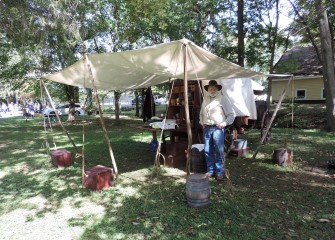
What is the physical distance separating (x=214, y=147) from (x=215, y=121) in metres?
0.49

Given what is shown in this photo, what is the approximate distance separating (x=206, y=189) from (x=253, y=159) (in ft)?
9.56

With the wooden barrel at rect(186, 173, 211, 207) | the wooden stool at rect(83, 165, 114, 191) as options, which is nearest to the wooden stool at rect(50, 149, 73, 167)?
the wooden stool at rect(83, 165, 114, 191)

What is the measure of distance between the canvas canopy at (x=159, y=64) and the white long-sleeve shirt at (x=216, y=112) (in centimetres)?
49

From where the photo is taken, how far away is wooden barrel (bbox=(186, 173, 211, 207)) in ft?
12.3

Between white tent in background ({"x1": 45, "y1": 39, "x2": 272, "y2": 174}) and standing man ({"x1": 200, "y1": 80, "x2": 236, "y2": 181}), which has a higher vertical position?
white tent in background ({"x1": 45, "y1": 39, "x2": 272, "y2": 174})

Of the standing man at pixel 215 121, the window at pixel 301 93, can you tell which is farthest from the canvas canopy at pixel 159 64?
the window at pixel 301 93

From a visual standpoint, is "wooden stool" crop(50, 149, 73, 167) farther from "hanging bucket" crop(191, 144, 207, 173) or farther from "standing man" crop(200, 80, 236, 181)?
"standing man" crop(200, 80, 236, 181)

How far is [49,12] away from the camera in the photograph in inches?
A: 345

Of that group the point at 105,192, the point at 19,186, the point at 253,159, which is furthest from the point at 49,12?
the point at 253,159

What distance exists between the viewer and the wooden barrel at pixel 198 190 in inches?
148

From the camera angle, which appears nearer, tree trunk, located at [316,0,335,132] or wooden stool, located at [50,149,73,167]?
wooden stool, located at [50,149,73,167]

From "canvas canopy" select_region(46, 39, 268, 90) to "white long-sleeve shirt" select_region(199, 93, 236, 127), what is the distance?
488 mm

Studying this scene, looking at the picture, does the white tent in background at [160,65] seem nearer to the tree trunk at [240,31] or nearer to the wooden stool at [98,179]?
the wooden stool at [98,179]

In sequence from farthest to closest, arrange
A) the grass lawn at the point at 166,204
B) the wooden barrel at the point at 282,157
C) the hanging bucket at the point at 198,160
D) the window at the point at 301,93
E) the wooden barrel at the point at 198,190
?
the window at the point at 301,93 < the wooden barrel at the point at 282,157 < the hanging bucket at the point at 198,160 < the wooden barrel at the point at 198,190 < the grass lawn at the point at 166,204
